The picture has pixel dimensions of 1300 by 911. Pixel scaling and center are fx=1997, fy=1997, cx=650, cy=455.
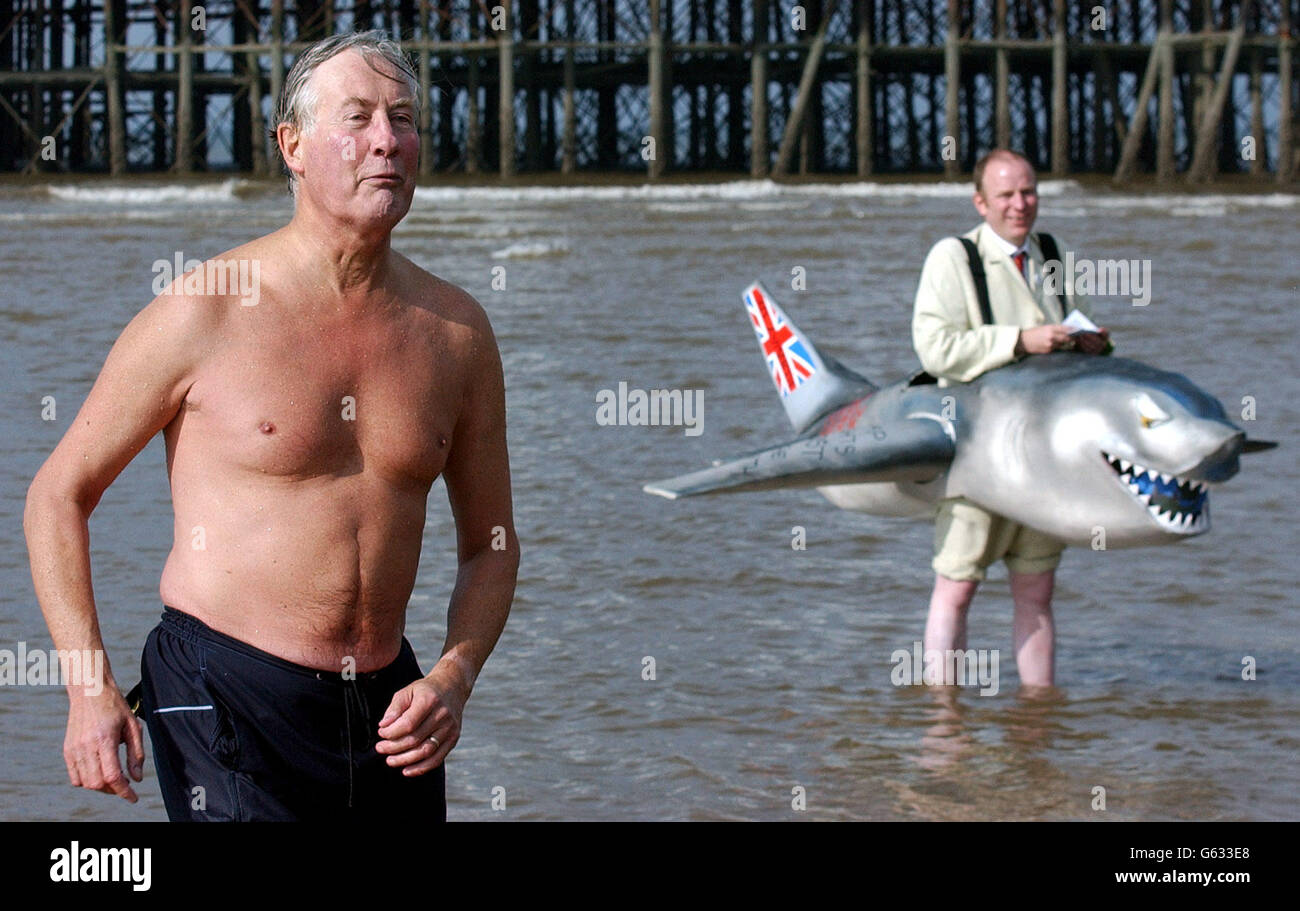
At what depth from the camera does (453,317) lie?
9.55ft

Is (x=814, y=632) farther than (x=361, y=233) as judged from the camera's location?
Yes

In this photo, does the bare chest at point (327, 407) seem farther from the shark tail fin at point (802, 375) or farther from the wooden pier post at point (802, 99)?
the wooden pier post at point (802, 99)

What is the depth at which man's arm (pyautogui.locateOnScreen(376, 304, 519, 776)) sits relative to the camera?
287 cm

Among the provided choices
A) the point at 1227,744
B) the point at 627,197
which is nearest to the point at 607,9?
the point at 627,197

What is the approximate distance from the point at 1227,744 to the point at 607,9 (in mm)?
29032

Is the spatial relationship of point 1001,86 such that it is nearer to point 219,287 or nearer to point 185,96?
point 185,96

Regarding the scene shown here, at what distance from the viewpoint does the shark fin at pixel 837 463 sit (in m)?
5.52

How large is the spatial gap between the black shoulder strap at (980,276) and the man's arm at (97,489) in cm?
312

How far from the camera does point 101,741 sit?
262 centimetres

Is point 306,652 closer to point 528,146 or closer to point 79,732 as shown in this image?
point 79,732

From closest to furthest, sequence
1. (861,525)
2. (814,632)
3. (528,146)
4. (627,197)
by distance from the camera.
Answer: (814,632) → (861,525) → (627,197) → (528,146)
